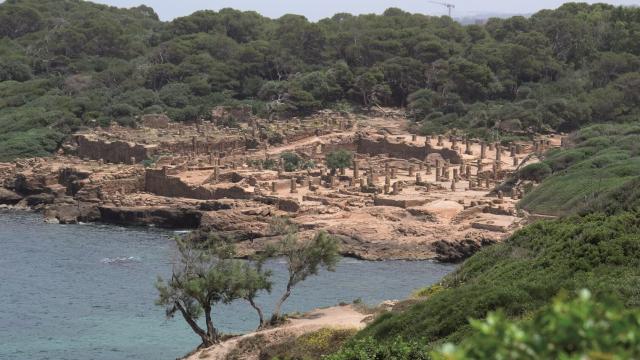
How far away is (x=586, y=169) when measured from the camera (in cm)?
6091

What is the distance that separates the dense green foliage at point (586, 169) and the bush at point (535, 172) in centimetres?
18

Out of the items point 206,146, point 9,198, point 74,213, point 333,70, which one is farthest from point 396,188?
point 333,70

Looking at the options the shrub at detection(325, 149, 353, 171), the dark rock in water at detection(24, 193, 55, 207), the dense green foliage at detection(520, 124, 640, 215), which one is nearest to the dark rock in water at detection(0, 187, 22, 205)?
the dark rock in water at detection(24, 193, 55, 207)

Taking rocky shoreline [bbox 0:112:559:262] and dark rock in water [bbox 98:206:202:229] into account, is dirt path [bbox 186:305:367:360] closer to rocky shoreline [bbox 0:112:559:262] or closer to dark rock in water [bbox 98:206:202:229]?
rocky shoreline [bbox 0:112:559:262]

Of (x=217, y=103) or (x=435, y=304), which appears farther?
(x=217, y=103)

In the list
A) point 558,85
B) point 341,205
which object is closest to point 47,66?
point 558,85

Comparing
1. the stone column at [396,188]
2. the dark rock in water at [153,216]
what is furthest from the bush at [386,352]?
the stone column at [396,188]

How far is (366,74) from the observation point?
3701 inches

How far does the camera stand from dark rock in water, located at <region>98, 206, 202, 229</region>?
6456 centimetres

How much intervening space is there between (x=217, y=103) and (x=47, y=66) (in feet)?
78.7

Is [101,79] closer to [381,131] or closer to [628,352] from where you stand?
[381,131]

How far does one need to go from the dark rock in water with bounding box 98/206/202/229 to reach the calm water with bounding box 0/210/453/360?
70.2 inches

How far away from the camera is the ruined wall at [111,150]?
256ft

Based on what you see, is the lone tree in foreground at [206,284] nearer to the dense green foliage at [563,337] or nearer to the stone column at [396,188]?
the dense green foliage at [563,337]
